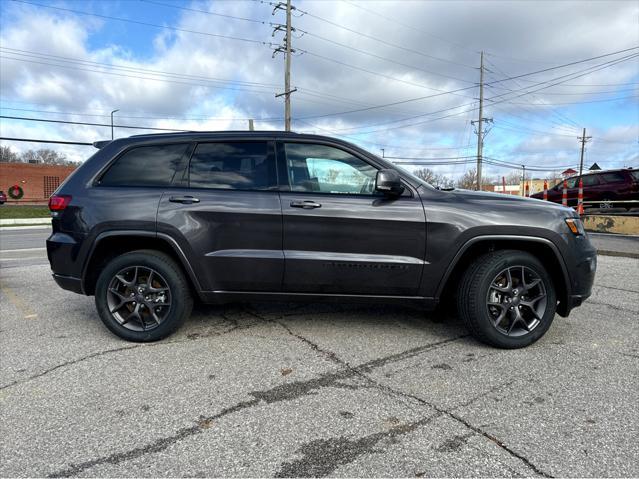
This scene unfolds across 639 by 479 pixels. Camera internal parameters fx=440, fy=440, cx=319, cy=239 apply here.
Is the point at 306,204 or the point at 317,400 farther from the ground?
the point at 306,204

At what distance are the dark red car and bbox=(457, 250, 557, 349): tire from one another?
13.5 meters

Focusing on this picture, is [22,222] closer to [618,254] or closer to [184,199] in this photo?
[184,199]

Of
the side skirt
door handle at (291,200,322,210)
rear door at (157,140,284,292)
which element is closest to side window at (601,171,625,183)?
the side skirt

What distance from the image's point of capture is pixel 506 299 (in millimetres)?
3645

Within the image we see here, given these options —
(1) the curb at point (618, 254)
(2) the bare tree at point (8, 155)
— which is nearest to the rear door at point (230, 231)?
(1) the curb at point (618, 254)

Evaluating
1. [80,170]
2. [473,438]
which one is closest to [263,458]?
[473,438]

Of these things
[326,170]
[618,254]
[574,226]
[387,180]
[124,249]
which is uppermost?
[326,170]

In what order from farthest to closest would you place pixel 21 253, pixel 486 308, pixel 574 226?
pixel 21 253, pixel 574 226, pixel 486 308

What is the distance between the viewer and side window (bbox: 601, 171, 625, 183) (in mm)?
15656

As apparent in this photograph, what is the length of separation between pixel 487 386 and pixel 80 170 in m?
3.81

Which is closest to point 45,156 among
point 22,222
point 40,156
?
point 40,156

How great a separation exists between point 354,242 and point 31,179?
170 feet

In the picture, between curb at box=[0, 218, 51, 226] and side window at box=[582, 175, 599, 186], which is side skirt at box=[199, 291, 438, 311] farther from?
curb at box=[0, 218, 51, 226]

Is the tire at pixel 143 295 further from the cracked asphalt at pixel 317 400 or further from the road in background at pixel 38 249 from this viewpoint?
the road in background at pixel 38 249
